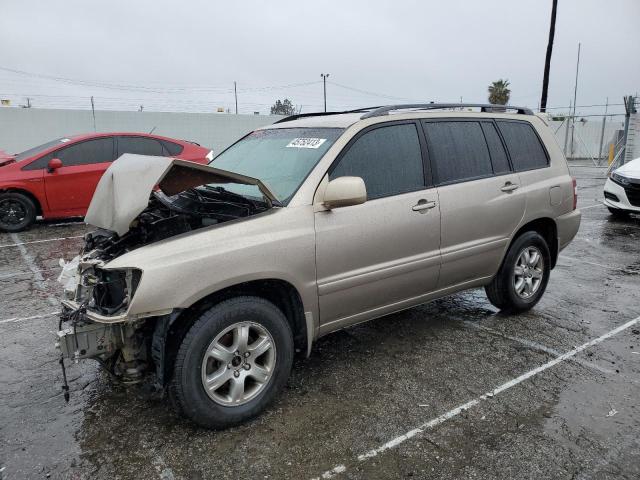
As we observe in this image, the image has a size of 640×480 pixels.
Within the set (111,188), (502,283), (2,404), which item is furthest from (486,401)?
(2,404)

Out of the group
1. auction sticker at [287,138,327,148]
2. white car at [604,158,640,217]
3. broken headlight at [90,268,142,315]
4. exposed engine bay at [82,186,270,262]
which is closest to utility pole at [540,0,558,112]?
white car at [604,158,640,217]

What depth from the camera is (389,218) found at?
11.2 feet

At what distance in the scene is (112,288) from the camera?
278cm

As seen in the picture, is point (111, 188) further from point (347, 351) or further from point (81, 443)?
point (347, 351)

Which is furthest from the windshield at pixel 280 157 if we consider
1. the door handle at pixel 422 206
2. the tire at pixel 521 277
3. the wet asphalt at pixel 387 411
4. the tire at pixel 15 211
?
the tire at pixel 15 211

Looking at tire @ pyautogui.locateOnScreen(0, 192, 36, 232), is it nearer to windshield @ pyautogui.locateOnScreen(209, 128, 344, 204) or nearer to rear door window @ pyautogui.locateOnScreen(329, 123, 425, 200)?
windshield @ pyautogui.locateOnScreen(209, 128, 344, 204)

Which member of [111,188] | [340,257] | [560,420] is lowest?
[560,420]

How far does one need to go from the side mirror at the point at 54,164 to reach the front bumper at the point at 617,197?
9.74 m

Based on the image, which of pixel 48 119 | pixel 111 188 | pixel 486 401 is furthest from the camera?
pixel 48 119

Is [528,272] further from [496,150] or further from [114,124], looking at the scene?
[114,124]

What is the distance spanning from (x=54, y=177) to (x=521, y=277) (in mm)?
7408

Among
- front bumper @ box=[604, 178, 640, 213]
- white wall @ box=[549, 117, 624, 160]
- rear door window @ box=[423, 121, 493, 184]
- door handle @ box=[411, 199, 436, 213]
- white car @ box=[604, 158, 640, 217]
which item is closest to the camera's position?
door handle @ box=[411, 199, 436, 213]

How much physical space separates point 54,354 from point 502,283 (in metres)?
3.75

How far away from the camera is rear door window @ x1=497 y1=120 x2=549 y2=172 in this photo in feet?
14.4
